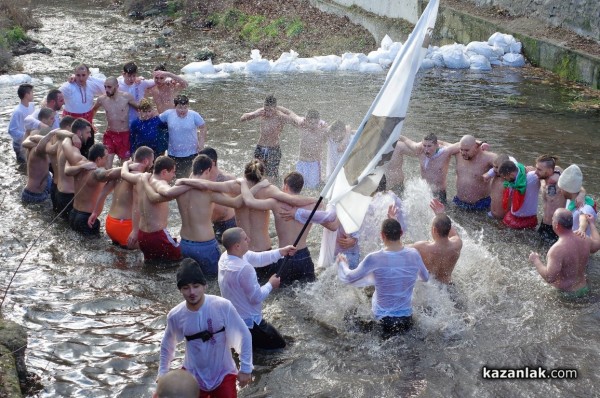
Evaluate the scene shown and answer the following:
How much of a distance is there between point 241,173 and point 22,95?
351 cm

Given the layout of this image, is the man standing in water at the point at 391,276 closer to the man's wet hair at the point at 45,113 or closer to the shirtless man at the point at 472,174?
the shirtless man at the point at 472,174

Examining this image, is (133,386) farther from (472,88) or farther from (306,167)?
(472,88)

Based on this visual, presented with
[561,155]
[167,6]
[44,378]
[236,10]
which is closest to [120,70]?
[236,10]

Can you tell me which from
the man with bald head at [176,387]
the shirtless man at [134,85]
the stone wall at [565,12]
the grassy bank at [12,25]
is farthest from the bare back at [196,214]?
the grassy bank at [12,25]

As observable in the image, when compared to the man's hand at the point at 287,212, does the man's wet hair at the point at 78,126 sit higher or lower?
higher

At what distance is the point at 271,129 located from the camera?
10.1m

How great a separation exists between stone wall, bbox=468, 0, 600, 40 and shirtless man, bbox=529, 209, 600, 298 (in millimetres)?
10343

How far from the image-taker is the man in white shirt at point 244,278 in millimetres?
5607

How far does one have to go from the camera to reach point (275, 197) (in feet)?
23.3

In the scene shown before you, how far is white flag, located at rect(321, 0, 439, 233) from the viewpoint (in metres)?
5.70

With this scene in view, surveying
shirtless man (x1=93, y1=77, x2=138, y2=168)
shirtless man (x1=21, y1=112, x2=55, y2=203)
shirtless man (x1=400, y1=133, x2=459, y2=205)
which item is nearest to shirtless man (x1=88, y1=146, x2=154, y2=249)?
shirtless man (x1=21, y1=112, x2=55, y2=203)

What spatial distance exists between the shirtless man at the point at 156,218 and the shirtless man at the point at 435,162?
342 centimetres

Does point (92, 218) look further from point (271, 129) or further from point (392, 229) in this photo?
point (392, 229)

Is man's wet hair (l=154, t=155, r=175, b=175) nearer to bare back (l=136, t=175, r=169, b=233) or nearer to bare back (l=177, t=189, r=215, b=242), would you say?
bare back (l=136, t=175, r=169, b=233)
